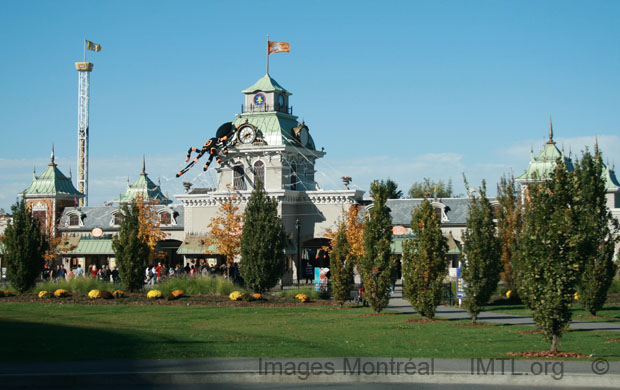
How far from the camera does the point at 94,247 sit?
63.4 metres

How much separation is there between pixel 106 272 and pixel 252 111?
17.5 metres

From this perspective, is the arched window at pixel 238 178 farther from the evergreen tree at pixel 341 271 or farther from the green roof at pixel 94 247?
the evergreen tree at pixel 341 271

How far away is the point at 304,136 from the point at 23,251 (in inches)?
1022

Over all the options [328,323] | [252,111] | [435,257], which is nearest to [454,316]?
[435,257]

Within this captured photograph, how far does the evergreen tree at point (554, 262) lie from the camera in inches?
707

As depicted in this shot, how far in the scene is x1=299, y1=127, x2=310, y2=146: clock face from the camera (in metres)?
59.6

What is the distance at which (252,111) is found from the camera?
59.9m

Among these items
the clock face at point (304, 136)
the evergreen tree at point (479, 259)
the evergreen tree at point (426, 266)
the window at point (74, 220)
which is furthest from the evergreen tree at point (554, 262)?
the window at point (74, 220)


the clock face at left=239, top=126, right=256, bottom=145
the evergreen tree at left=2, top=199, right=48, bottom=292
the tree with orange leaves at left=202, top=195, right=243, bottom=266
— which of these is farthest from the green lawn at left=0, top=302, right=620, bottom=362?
the clock face at left=239, top=126, right=256, bottom=145

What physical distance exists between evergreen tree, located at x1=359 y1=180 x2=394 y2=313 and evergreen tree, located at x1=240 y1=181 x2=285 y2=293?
794cm

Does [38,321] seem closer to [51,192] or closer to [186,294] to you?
[186,294]

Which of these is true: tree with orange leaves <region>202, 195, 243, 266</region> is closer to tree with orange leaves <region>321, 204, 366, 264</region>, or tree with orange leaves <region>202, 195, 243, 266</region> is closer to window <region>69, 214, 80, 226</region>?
tree with orange leaves <region>321, 204, 366, 264</region>

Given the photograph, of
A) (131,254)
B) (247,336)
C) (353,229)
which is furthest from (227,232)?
(247,336)

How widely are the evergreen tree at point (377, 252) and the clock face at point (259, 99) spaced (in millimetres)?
28959
